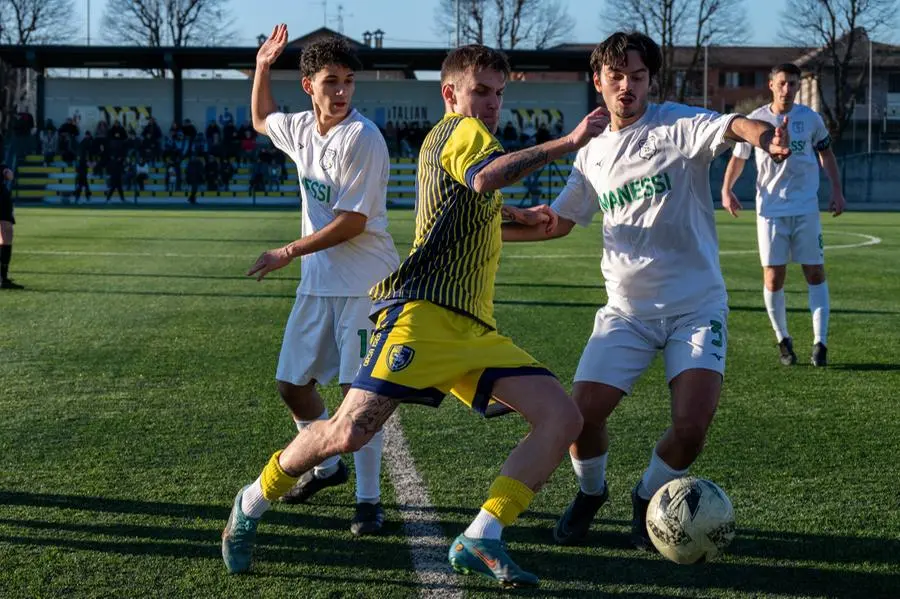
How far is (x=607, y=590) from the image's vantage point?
411 cm

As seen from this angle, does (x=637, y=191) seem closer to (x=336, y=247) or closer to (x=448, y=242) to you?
(x=448, y=242)

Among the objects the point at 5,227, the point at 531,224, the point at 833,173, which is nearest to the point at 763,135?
the point at 531,224

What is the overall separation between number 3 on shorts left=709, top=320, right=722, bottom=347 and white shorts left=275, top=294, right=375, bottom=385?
1.50 metres

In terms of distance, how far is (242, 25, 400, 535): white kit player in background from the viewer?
4852 millimetres

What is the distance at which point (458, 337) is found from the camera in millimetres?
4129

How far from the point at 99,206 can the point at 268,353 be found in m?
31.1

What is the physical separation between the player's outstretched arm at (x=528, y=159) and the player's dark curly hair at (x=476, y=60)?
1.22 ft

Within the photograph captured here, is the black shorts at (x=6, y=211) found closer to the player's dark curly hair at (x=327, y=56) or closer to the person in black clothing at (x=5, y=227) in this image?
the person in black clothing at (x=5, y=227)

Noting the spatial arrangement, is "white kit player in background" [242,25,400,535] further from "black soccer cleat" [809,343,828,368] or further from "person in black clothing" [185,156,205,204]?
"person in black clothing" [185,156,205,204]

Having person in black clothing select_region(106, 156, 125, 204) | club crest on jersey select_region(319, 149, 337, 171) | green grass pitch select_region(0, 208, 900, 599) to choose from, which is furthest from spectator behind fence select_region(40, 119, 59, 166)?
club crest on jersey select_region(319, 149, 337, 171)

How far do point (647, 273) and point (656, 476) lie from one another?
0.85 metres

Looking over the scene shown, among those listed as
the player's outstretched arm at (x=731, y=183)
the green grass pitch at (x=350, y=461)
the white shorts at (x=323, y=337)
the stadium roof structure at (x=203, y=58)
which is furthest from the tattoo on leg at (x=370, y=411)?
the stadium roof structure at (x=203, y=58)

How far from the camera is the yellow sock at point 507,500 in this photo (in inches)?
155

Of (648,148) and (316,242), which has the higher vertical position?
(648,148)
